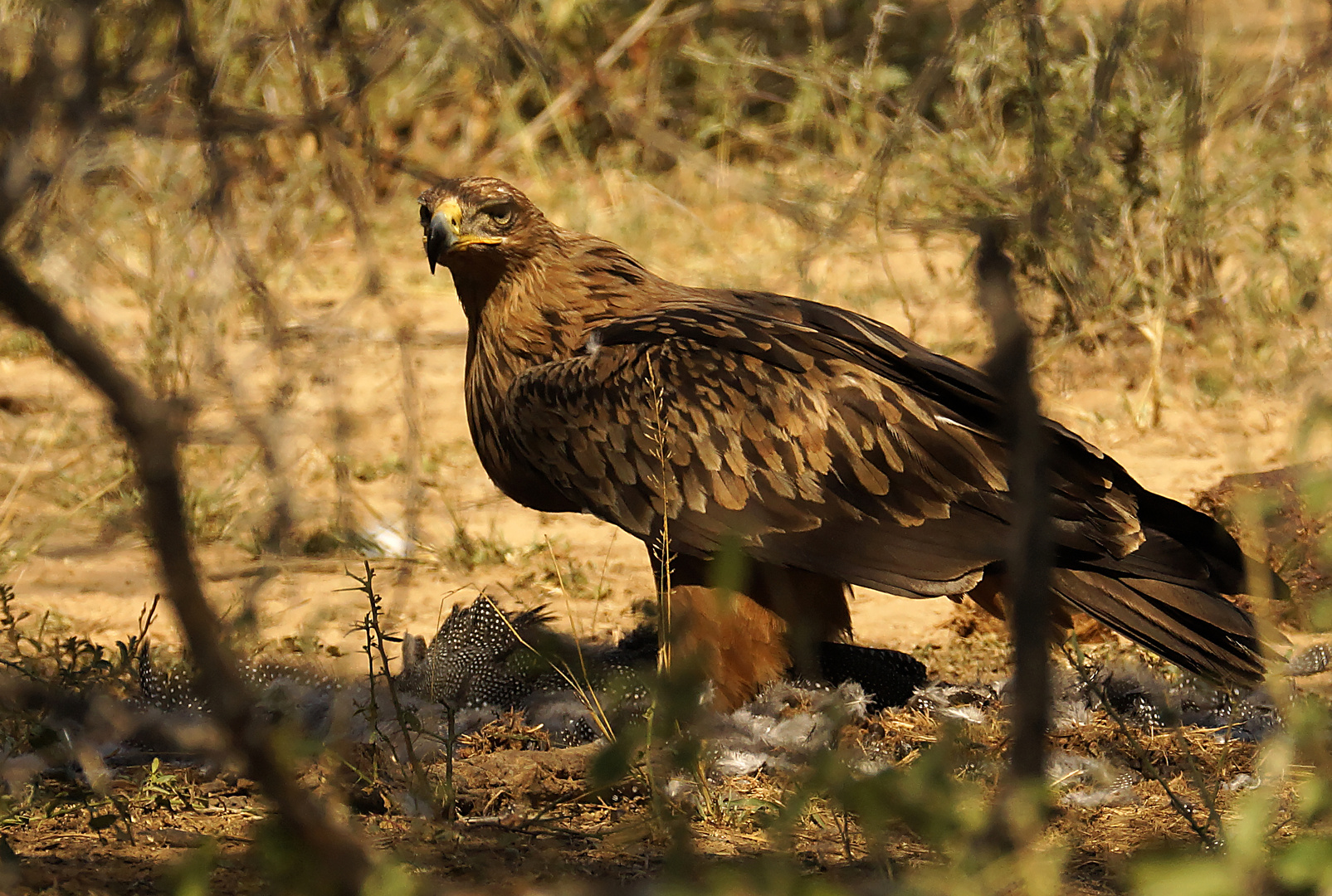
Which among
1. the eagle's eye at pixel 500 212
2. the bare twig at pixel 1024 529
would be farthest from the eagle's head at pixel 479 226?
the bare twig at pixel 1024 529

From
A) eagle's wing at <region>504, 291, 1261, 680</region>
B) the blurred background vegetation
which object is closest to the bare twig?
the blurred background vegetation

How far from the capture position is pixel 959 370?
4258 millimetres

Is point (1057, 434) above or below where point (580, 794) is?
above

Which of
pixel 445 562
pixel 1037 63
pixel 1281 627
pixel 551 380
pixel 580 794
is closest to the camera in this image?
pixel 1037 63

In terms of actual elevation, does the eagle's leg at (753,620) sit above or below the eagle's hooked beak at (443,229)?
below

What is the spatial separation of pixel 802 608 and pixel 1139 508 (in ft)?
3.16

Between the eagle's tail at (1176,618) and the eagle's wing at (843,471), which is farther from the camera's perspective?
the eagle's wing at (843,471)

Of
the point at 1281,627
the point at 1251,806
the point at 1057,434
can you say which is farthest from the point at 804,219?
the point at 1281,627

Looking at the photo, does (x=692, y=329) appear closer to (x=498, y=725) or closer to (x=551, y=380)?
(x=551, y=380)

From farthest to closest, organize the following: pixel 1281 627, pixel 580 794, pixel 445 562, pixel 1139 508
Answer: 1. pixel 445 562
2. pixel 1281 627
3. pixel 1139 508
4. pixel 580 794

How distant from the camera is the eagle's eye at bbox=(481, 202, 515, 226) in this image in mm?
4562

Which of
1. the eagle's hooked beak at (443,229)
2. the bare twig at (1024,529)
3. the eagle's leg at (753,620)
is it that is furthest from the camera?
the eagle's hooked beak at (443,229)

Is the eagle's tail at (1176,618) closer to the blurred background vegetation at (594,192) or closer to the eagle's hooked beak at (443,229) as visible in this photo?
the blurred background vegetation at (594,192)

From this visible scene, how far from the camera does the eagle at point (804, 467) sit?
12.9 ft
